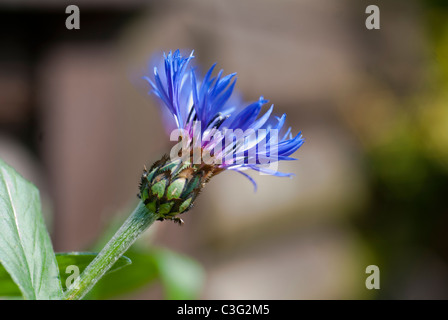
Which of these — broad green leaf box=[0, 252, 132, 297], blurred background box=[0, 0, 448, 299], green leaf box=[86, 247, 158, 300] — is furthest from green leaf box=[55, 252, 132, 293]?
blurred background box=[0, 0, 448, 299]

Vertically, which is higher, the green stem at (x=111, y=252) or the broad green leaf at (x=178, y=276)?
the green stem at (x=111, y=252)

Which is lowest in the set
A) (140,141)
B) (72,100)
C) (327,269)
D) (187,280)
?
(327,269)

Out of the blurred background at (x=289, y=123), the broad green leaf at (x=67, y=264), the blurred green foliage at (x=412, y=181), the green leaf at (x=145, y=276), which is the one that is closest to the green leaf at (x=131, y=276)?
the green leaf at (x=145, y=276)

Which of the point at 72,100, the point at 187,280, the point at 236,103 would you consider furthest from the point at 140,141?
the point at 236,103

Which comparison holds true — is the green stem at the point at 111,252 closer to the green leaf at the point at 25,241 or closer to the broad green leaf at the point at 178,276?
the green leaf at the point at 25,241

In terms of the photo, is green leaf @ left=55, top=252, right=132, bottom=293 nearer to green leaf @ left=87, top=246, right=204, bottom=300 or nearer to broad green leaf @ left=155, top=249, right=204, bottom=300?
green leaf @ left=87, top=246, right=204, bottom=300
